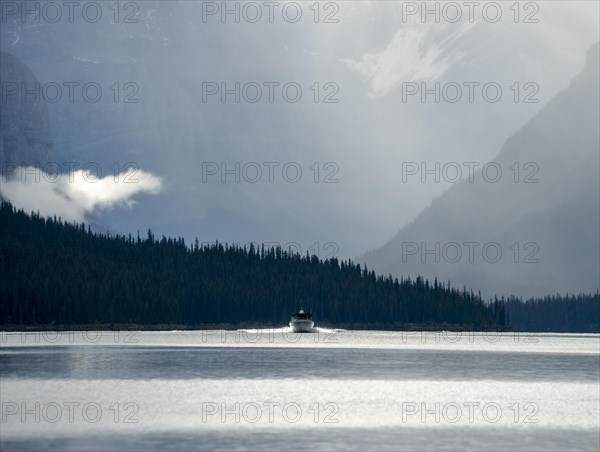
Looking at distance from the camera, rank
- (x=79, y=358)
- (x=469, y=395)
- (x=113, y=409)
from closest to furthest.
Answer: (x=113, y=409) → (x=469, y=395) → (x=79, y=358)

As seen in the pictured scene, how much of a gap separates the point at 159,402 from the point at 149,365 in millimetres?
60950

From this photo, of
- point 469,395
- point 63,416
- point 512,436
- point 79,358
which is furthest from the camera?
point 79,358

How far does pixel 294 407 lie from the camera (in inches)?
4183

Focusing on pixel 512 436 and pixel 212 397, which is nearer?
pixel 512 436

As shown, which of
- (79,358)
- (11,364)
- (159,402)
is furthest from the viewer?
(79,358)

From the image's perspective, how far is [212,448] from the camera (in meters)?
76.8

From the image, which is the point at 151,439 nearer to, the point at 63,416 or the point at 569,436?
the point at 63,416

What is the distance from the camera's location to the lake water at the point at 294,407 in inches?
3201

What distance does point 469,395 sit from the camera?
12062 cm

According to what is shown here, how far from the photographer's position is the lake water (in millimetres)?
81312

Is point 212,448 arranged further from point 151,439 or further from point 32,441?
point 32,441

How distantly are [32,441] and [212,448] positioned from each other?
474 inches

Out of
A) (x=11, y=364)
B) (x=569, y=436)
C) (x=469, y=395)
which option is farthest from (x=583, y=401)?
(x=11, y=364)

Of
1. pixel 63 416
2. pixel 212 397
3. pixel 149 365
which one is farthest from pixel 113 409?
pixel 149 365
